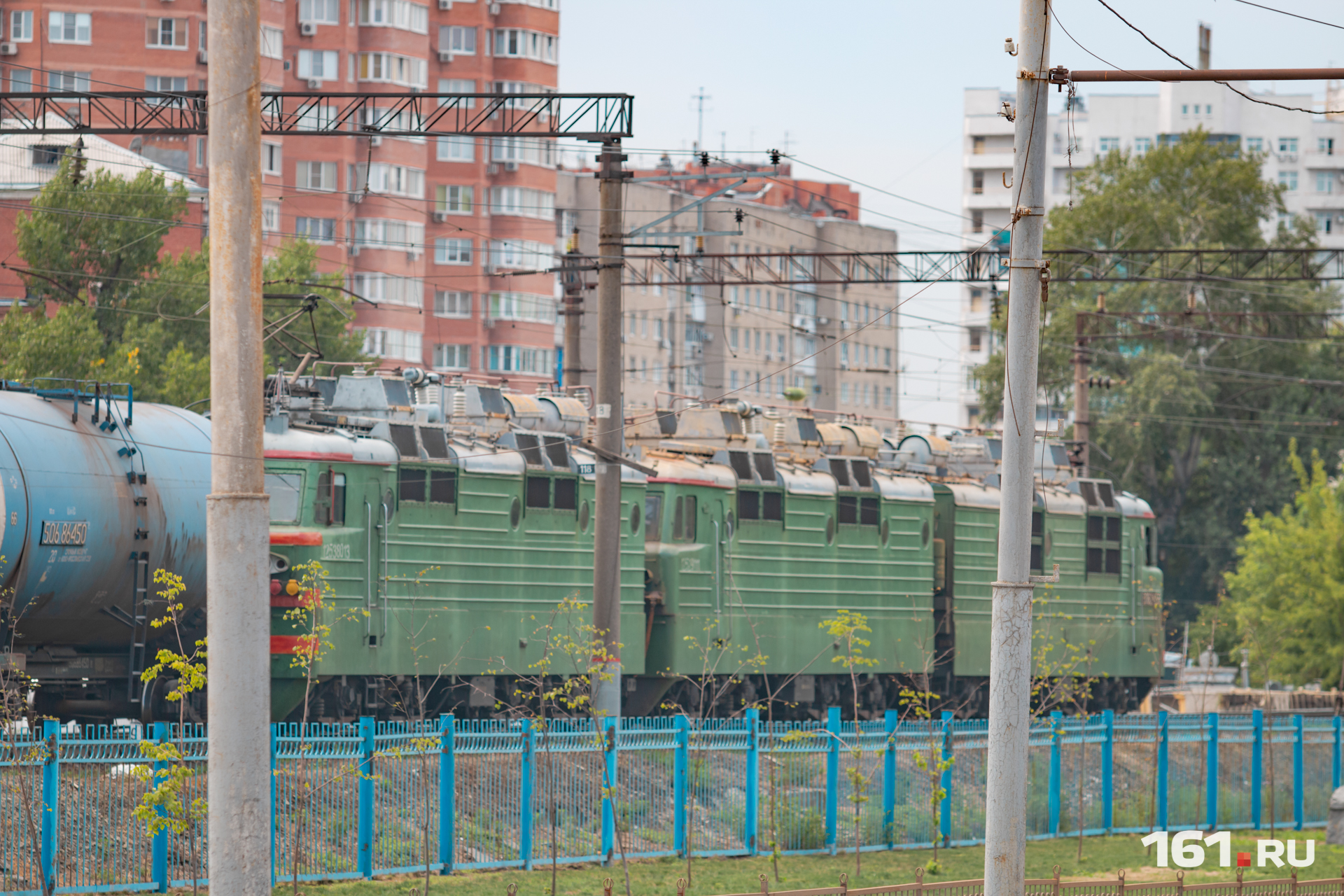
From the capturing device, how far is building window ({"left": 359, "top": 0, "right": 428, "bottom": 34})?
8419cm

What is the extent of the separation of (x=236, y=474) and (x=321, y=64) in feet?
256

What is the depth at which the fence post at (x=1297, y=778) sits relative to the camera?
3159 centimetres

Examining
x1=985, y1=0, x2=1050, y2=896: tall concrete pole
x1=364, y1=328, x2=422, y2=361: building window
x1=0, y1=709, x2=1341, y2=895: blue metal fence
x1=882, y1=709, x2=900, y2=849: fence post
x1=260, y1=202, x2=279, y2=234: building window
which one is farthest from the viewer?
x1=364, y1=328, x2=422, y2=361: building window

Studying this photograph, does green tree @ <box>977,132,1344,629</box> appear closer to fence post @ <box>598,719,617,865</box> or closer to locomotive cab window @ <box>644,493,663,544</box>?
locomotive cab window @ <box>644,493,663,544</box>

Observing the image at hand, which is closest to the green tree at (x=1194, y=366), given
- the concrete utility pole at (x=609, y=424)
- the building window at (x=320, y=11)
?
the building window at (x=320, y=11)

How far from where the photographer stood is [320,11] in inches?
3295

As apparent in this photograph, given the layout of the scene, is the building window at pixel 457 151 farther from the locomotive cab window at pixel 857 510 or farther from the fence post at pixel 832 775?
the fence post at pixel 832 775

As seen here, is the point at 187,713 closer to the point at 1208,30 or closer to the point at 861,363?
the point at 1208,30

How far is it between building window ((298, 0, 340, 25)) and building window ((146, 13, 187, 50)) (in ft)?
28.5

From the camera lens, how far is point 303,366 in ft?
88.7

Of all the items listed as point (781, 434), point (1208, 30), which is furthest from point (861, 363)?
point (781, 434)

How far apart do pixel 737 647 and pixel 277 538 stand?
33.9 feet

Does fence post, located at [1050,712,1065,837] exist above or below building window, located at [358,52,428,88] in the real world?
below

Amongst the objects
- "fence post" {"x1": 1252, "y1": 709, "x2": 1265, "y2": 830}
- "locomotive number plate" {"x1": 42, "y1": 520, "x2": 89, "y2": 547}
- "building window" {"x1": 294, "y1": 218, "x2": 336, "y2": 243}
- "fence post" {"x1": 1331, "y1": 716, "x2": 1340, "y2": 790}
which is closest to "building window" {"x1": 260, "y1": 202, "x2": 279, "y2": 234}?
"building window" {"x1": 294, "y1": 218, "x2": 336, "y2": 243}
